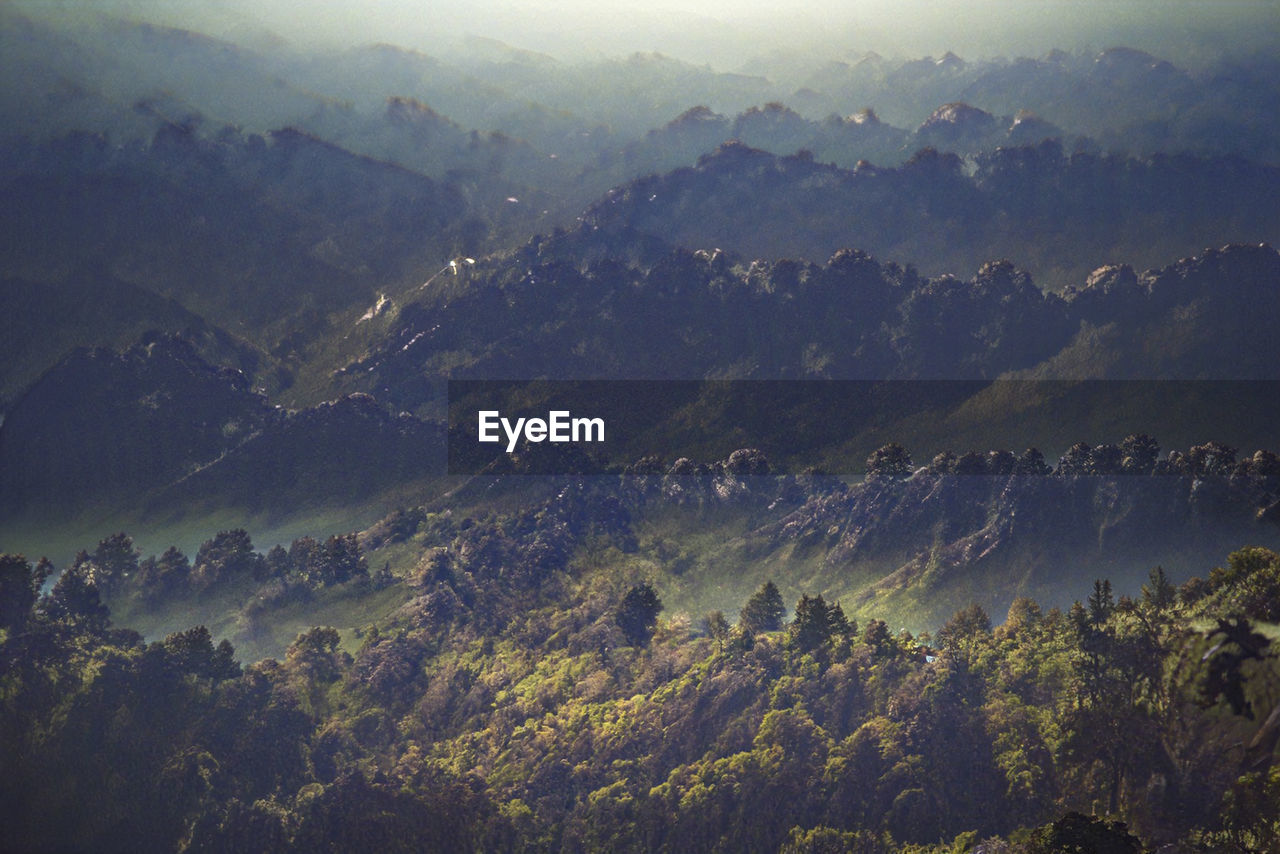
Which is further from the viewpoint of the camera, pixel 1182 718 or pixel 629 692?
pixel 629 692

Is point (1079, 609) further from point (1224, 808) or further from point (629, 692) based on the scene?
point (629, 692)

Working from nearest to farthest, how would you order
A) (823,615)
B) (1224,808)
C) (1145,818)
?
Answer: (1224,808), (1145,818), (823,615)

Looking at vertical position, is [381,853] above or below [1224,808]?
below

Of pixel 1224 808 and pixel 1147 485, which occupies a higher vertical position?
pixel 1147 485

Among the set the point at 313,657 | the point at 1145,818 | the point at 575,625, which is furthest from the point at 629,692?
the point at 1145,818

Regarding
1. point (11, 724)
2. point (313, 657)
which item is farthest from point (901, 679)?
point (11, 724)

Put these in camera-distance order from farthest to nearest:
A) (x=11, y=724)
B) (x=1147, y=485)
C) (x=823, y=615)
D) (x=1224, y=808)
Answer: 1. (x=1147, y=485)
2. (x=11, y=724)
3. (x=823, y=615)
4. (x=1224, y=808)

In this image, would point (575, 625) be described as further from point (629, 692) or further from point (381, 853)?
point (381, 853)

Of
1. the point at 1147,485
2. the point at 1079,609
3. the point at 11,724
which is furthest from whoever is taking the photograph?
the point at 1147,485

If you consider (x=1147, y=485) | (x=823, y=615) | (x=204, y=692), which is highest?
(x=1147, y=485)
